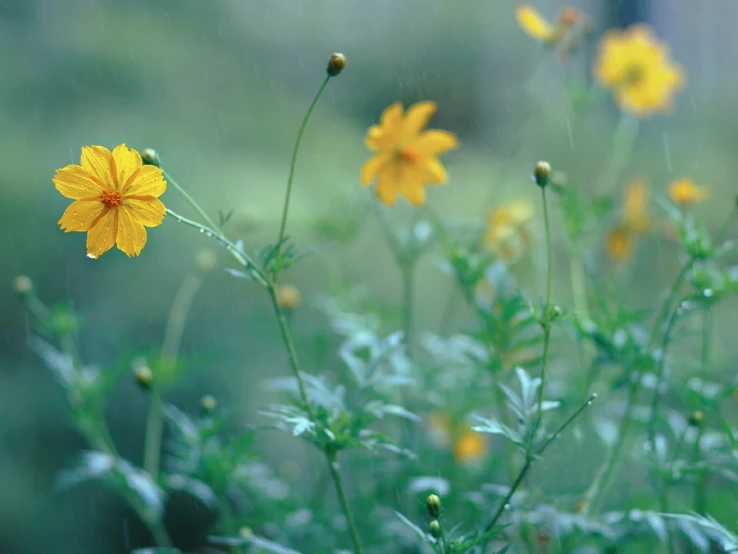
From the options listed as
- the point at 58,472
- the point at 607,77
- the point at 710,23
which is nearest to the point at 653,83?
the point at 607,77

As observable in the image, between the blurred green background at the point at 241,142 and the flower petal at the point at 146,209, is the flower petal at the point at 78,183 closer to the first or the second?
the flower petal at the point at 146,209

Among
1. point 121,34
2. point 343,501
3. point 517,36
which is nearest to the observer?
point 343,501

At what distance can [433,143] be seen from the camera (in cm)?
77

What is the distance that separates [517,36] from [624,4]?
13.4 inches

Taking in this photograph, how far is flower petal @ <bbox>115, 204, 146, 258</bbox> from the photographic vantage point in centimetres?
54

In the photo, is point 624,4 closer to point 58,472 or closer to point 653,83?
point 653,83

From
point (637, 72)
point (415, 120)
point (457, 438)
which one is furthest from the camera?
point (637, 72)

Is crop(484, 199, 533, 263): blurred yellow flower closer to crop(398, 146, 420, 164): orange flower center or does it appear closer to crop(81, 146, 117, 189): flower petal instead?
crop(398, 146, 420, 164): orange flower center

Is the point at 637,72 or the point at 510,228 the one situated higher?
the point at 637,72

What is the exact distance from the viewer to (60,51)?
5.57 feet

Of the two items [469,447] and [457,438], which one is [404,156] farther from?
[469,447]

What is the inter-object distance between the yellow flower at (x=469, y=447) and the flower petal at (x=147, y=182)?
66cm

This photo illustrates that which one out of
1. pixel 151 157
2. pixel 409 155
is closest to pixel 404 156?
pixel 409 155

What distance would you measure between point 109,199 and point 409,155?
1.08ft
